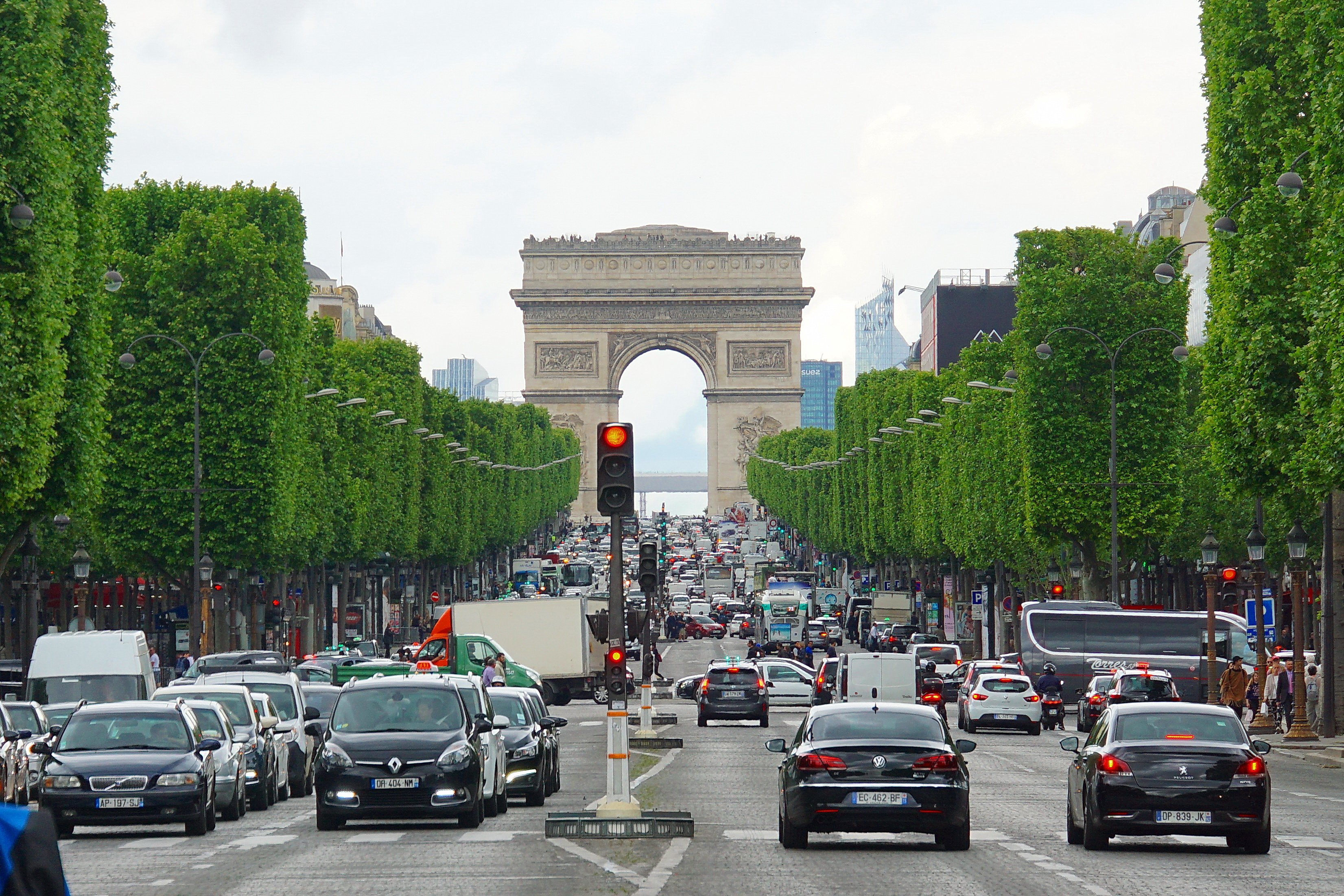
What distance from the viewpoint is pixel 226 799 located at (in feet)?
78.3

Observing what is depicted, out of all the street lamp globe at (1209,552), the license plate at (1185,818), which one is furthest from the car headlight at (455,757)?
the street lamp globe at (1209,552)

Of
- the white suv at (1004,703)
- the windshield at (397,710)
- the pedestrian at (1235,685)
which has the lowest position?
the white suv at (1004,703)

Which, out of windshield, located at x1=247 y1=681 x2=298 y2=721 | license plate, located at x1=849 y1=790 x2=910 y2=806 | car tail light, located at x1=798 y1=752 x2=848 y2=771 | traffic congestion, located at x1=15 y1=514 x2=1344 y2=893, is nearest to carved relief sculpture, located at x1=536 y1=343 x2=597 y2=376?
traffic congestion, located at x1=15 y1=514 x2=1344 y2=893

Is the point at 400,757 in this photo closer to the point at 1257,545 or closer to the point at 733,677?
the point at 733,677

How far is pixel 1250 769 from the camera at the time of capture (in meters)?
18.3

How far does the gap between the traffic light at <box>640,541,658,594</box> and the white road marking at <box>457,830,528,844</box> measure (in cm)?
271

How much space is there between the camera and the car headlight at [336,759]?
70.1 ft

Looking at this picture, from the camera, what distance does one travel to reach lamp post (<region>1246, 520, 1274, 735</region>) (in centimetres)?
4628

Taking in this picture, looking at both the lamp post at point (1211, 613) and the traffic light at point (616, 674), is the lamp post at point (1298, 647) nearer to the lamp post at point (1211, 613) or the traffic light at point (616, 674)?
the lamp post at point (1211, 613)

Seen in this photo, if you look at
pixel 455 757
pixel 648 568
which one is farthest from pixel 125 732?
pixel 648 568

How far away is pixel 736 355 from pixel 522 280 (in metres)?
18.8

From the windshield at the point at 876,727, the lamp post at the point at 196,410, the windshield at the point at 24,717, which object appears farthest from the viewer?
the lamp post at the point at 196,410

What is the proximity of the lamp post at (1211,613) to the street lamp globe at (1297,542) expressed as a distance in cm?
567

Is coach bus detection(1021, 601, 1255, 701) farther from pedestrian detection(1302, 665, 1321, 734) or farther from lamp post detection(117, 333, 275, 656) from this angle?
lamp post detection(117, 333, 275, 656)
